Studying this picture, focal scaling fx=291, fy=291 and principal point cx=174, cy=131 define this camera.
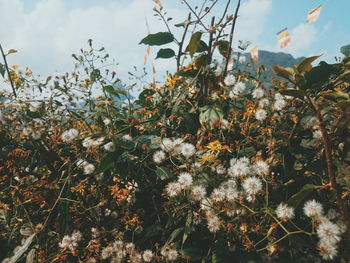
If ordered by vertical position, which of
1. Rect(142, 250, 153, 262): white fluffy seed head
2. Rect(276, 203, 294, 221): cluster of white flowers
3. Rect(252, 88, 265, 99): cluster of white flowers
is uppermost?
Rect(252, 88, 265, 99): cluster of white flowers

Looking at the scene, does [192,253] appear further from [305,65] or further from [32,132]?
[32,132]

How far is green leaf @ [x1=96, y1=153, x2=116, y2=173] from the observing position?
111 centimetres

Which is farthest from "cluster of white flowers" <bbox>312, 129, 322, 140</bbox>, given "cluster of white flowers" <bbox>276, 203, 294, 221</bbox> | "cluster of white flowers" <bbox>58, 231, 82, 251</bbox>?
"cluster of white flowers" <bbox>58, 231, 82, 251</bbox>

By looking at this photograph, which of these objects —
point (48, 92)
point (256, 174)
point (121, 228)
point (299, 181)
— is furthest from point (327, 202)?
point (48, 92)

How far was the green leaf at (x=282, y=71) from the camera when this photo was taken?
0.83 meters

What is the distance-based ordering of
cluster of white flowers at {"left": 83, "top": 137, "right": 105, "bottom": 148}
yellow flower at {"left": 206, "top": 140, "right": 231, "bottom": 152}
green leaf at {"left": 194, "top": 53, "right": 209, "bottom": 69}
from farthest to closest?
1. green leaf at {"left": 194, "top": 53, "right": 209, "bottom": 69}
2. cluster of white flowers at {"left": 83, "top": 137, "right": 105, "bottom": 148}
3. yellow flower at {"left": 206, "top": 140, "right": 231, "bottom": 152}

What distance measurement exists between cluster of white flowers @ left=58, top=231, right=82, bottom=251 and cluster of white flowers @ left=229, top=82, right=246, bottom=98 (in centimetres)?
93

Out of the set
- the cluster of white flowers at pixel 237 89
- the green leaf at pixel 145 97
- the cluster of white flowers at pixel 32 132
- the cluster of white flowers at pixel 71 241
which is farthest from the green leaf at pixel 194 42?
the cluster of white flowers at pixel 71 241

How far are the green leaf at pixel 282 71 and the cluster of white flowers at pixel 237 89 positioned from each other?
460 millimetres

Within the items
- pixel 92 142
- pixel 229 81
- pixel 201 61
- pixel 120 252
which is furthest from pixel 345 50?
pixel 120 252

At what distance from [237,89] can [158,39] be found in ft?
1.52

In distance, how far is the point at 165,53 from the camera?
152 centimetres

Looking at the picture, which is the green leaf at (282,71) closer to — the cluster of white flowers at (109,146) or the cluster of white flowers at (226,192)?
the cluster of white flowers at (226,192)

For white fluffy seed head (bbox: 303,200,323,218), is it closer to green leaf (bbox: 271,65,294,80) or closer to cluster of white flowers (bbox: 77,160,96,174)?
green leaf (bbox: 271,65,294,80)
